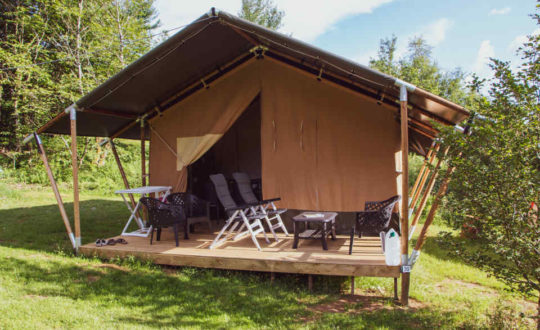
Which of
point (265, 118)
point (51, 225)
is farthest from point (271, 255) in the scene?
point (51, 225)

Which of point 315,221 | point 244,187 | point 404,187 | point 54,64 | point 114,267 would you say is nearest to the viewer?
point 404,187

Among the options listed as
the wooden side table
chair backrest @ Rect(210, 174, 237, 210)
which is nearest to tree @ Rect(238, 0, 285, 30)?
chair backrest @ Rect(210, 174, 237, 210)

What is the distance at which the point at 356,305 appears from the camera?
3.89 meters

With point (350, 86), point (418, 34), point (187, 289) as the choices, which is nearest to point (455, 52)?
point (418, 34)

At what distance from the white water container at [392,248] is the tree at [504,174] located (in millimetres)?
649

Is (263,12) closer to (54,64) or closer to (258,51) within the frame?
(54,64)

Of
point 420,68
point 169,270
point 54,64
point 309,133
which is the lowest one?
point 169,270

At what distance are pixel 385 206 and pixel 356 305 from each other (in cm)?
132

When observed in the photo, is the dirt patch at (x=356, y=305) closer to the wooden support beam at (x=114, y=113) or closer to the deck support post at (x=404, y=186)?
the deck support post at (x=404, y=186)

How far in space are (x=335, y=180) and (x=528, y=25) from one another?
Result: 3221 millimetres

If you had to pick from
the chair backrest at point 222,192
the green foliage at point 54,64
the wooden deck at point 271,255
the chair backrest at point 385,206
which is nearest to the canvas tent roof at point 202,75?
the chair backrest at point 385,206

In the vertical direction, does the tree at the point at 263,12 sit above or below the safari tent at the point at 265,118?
above

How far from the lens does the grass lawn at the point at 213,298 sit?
3365 millimetres

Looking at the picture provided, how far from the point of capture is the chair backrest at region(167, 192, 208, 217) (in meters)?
6.13
